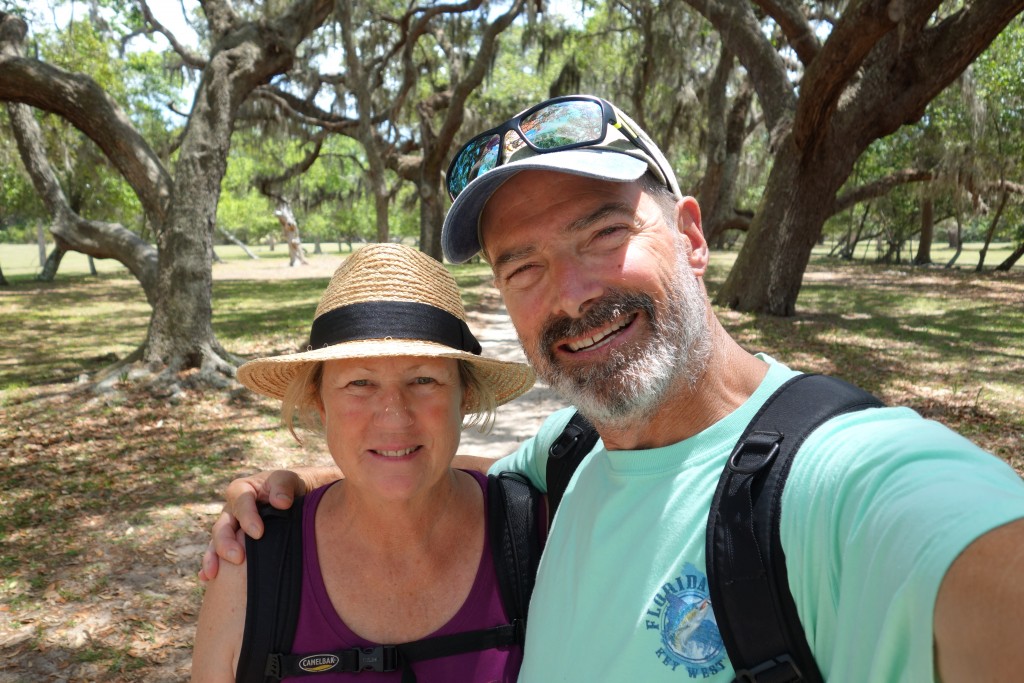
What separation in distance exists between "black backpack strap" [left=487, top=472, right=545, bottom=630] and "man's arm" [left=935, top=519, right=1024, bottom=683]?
43.2 inches

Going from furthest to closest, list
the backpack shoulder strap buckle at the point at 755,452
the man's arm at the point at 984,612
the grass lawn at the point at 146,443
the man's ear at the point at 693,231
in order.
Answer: the grass lawn at the point at 146,443 → the man's ear at the point at 693,231 → the backpack shoulder strap buckle at the point at 755,452 → the man's arm at the point at 984,612

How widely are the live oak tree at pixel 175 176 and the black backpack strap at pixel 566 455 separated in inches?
256

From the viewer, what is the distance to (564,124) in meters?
1.61

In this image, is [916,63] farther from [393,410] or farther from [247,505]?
[247,505]

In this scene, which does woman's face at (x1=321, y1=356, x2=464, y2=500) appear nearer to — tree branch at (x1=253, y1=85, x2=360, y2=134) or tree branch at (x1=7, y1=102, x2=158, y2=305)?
tree branch at (x1=7, y1=102, x2=158, y2=305)

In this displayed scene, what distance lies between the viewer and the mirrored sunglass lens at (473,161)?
5.49 feet

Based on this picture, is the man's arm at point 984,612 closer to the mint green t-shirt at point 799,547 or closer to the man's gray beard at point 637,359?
the mint green t-shirt at point 799,547

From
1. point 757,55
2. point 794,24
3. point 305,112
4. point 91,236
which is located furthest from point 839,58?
point 305,112

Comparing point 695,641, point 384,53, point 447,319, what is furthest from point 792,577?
point 384,53

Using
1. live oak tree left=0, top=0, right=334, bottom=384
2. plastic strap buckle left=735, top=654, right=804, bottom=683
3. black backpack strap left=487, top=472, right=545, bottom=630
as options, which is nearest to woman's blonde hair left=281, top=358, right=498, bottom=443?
black backpack strap left=487, top=472, right=545, bottom=630

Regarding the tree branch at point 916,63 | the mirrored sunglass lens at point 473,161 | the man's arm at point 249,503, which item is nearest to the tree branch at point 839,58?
the tree branch at point 916,63

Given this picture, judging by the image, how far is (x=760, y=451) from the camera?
3.74 feet

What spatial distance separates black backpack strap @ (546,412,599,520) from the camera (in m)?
1.79

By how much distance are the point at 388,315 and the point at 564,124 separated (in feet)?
2.16
